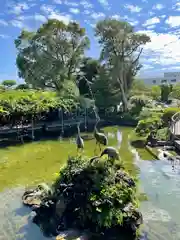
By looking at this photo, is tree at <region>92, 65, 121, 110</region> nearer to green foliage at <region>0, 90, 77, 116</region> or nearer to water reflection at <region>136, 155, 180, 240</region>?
green foliage at <region>0, 90, 77, 116</region>

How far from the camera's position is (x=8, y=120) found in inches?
904

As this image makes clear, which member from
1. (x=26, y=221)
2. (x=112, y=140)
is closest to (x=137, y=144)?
(x=112, y=140)

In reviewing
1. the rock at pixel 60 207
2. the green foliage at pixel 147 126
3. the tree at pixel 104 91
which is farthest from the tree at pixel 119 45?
the rock at pixel 60 207

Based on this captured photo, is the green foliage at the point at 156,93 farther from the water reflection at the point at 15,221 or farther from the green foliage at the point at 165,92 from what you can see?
the water reflection at the point at 15,221

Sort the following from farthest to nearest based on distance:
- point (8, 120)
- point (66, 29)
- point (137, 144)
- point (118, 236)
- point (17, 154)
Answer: point (66, 29) → point (8, 120) → point (137, 144) → point (17, 154) → point (118, 236)

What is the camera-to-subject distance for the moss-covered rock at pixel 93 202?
26.3 ft

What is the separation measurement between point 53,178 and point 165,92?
4106 cm

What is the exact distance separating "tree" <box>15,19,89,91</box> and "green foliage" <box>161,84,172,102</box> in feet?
69.8

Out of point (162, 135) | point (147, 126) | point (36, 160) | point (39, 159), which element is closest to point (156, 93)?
point (147, 126)

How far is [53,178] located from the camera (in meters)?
13.7

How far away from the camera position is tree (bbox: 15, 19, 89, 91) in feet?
104

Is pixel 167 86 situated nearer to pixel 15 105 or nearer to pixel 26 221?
pixel 15 105

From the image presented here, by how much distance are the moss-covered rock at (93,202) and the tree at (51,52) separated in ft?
78.1

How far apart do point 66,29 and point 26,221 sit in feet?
85.3
